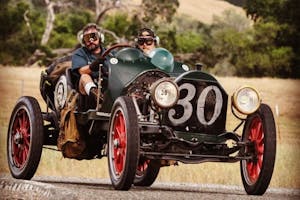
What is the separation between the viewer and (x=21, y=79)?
23.3 metres

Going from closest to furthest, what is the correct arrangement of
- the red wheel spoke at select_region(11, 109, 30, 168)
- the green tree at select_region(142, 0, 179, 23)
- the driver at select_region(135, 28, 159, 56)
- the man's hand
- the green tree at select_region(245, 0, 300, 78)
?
the man's hand → the driver at select_region(135, 28, 159, 56) → the red wheel spoke at select_region(11, 109, 30, 168) → the green tree at select_region(245, 0, 300, 78) → the green tree at select_region(142, 0, 179, 23)

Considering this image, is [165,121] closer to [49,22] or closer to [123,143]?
[123,143]

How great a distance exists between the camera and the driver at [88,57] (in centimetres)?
1091

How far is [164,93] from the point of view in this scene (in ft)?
31.7

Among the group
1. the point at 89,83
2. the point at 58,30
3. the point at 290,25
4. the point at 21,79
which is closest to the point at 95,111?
the point at 89,83

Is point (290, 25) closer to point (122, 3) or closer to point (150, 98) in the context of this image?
point (122, 3)

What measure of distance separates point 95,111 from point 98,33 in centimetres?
82

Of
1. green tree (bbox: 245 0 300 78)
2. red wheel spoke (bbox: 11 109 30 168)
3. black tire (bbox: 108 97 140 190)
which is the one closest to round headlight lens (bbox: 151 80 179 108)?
black tire (bbox: 108 97 140 190)

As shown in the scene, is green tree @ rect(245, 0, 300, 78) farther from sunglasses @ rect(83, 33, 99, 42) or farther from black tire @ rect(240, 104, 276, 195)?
black tire @ rect(240, 104, 276, 195)

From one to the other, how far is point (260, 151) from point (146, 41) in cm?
153

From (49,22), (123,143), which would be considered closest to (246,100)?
(123,143)

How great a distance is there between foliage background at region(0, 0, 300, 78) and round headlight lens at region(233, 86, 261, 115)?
7272 mm

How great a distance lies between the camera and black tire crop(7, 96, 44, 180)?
36.6 feet

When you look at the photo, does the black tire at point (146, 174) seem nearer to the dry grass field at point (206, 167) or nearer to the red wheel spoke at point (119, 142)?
the dry grass field at point (206, 167)
